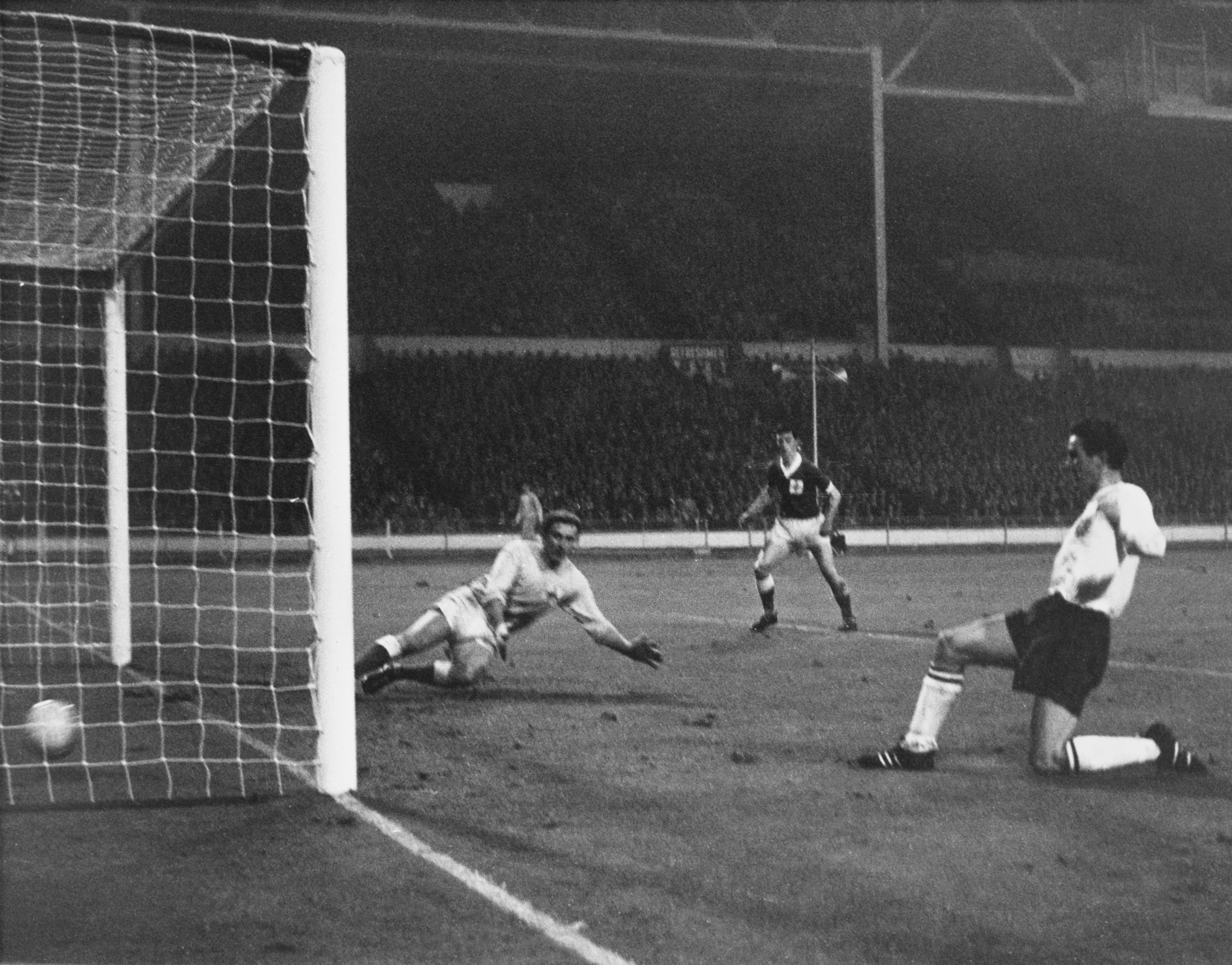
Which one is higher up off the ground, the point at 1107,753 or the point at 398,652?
the point at 398,652

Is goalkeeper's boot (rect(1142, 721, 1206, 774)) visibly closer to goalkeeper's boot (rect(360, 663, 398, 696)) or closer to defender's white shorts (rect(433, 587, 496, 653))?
defender's white shorts (rect(433, 587, 496, 653))

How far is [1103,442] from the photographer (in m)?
6.06

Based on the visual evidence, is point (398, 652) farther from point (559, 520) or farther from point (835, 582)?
point (835, 582)

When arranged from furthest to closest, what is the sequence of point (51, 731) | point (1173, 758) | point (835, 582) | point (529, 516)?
point (529, 516)
point (835, 582)
point (51, 731)
point (1173, 758)

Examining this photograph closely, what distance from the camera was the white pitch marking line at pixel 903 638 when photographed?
9.66 m

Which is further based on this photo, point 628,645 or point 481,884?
point 628,645

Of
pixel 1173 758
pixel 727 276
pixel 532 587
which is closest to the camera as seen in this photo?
pixel 1173 758

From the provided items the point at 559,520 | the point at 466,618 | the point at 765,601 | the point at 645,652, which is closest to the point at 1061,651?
the point at 645,652

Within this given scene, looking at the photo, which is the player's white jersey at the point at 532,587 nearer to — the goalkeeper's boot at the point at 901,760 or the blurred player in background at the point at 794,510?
the goalkeeper's boot at the point at 901,760

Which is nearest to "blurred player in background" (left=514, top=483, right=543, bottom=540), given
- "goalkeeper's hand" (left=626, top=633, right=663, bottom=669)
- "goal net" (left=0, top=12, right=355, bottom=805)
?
"goal net" (left=0, top=12, right=355, bottom=805)

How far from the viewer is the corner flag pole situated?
31516mm

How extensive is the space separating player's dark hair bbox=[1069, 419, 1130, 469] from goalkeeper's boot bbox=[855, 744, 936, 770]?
53.4 inches

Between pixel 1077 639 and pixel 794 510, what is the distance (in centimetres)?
742

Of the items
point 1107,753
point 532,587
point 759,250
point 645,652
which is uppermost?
point 759,250
